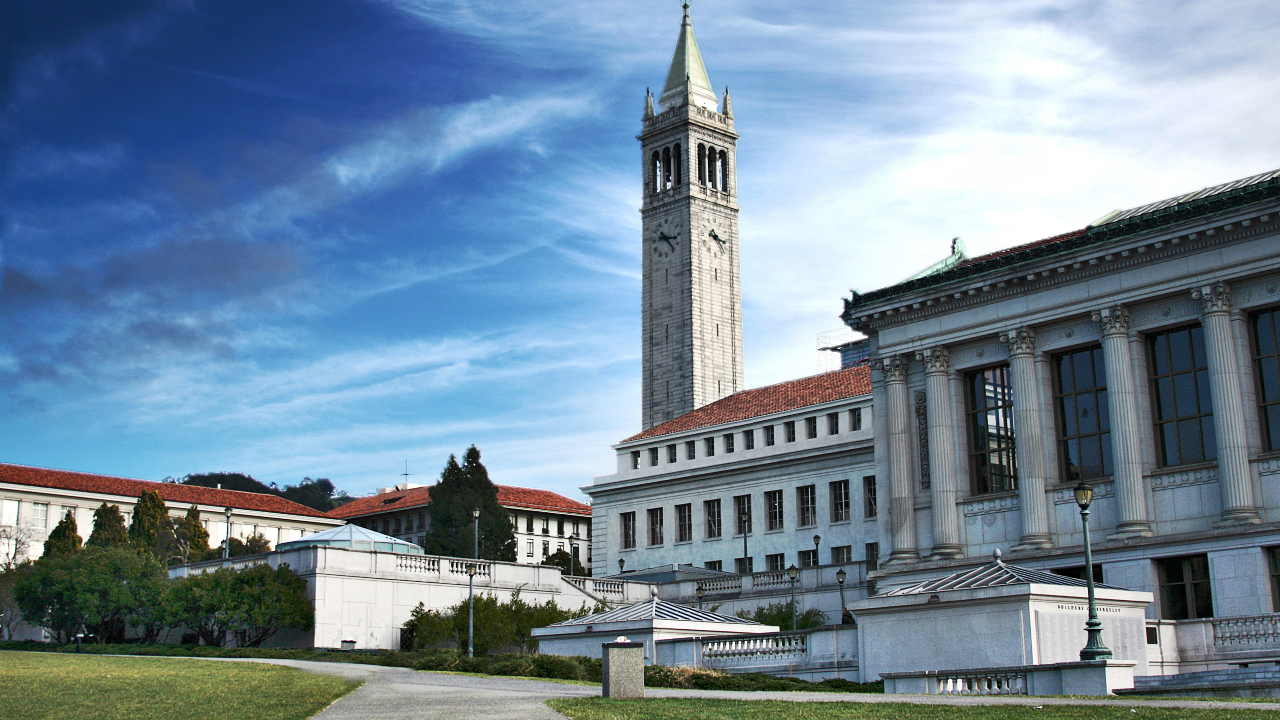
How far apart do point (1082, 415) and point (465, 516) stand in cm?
4961

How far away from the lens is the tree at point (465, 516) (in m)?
84.9

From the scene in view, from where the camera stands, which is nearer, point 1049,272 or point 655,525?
point 1049,272

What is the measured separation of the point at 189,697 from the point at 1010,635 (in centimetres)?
1950

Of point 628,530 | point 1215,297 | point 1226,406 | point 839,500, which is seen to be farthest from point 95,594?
point 1215,297

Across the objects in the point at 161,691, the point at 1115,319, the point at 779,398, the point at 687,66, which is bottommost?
the point at 161,691

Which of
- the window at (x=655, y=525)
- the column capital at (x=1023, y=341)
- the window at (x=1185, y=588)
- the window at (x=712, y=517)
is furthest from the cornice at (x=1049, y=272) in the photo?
the window at (x=655, y=525)

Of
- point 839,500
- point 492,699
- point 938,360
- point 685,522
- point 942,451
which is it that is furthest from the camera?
point 685,522

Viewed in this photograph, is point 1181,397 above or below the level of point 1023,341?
below

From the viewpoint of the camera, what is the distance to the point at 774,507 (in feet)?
258

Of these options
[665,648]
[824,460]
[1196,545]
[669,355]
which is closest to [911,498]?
[1196,545]

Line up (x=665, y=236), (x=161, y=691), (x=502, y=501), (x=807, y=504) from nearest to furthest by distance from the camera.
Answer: (x=161, y=691)
(x=807, y=504)
(x=665, y=236)
(x=502, y=501)

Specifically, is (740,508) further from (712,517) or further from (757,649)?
(757,649)

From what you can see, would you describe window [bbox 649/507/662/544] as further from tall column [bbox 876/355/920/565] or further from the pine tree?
tall column [bbox 876/355/920/565]

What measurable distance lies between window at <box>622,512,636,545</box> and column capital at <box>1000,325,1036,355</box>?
4354cm
